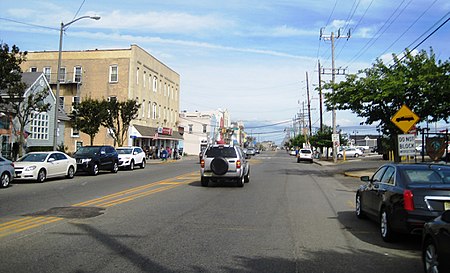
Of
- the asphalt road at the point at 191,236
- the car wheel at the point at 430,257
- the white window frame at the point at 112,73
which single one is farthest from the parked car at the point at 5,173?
the white window frame at the point at 112,73

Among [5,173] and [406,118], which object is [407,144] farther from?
[5,173]

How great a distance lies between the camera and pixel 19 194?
49.7 ft

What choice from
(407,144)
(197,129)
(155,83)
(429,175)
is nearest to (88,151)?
(407,144)

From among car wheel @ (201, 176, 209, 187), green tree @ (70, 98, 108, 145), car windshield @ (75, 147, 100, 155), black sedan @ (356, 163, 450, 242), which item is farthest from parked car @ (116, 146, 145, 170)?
black sedan @ (356, 163, 450, 242)

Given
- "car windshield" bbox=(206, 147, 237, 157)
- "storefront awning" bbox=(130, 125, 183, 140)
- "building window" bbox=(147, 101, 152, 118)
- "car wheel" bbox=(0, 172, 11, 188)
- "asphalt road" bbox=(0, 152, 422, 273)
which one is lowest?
"asphalt road" bbox=(0, 152, 422, 273)

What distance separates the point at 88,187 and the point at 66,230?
30.6 ft

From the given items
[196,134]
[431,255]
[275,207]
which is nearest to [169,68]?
[196,134]

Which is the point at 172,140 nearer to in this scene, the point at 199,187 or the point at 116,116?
the point at 116,116

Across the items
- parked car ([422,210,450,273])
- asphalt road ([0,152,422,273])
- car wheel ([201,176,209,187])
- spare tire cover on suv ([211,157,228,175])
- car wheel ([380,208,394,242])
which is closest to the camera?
parked car ([422,210,450,273])

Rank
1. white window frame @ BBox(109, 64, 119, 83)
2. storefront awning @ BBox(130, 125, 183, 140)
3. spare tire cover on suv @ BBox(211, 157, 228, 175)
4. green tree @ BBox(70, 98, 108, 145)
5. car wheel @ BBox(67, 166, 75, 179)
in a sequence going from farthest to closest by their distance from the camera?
1. white window frame @ BBox(109, 64, 119, 83)
2. storefront awning @ BBox(130, 125, 183, 140)
3. green tree @ BBox(70, 98, 108, 145)
4. car wheel @ BBox(67, 166, 75, 179)
5. spare tire cover on suv @ BBox(211, 157, 228, 175)

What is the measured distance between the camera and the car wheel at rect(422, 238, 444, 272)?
208 inches

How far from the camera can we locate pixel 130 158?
1217 inches

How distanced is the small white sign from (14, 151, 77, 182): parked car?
15627 mm

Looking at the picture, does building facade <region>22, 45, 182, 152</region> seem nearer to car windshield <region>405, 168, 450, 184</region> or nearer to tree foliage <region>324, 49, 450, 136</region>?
tree foliage <region>324, 49, 450, 136</region>
